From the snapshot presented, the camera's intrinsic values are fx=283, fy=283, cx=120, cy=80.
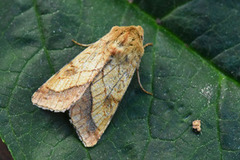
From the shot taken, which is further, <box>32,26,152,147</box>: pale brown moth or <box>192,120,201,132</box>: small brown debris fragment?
<box>192,120,201,132</box>: small brown debris fragment

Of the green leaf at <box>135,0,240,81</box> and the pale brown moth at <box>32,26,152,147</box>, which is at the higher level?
the green leaf at <box>135,0,240,81</box>

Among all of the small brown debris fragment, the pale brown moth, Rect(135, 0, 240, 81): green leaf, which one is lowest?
the small brown debris fragment

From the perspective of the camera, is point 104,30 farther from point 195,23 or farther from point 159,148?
point 159,148

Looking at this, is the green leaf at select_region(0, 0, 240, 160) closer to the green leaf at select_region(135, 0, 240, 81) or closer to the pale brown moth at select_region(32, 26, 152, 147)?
the green leaf at select_region(135, 0, 240, 81)

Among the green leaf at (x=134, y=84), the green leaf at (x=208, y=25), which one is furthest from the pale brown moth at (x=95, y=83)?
the green leaf at (x=208, y=25)

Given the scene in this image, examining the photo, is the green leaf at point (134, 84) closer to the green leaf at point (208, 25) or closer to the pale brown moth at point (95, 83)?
the green leaf at point (208, 25)

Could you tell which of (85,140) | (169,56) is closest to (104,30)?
(169,56)

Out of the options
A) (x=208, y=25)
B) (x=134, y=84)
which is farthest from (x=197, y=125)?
(x=208, y=25)

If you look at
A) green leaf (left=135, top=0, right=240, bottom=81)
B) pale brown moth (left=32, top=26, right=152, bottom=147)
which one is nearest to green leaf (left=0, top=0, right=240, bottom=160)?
green leaf (left=135, top=0, right=240, bottom=81)
